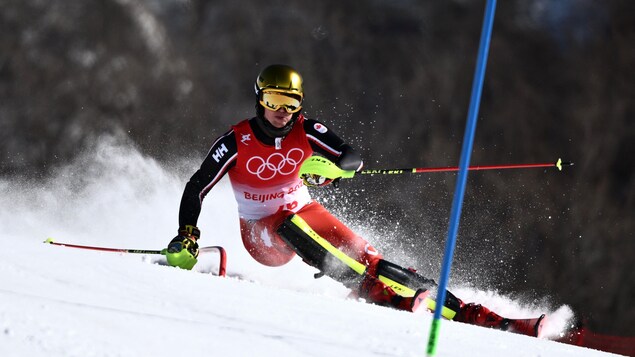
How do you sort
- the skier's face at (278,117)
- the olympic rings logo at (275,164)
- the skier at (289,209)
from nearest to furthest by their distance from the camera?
the skier at (289,209), the skier's face at (278,117), the olympic rings logo at (275,164)

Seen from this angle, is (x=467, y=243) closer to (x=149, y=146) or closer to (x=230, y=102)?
(x=230, y=102)

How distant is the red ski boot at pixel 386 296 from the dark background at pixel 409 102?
2434 mm

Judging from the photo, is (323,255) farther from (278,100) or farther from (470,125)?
(470,125)

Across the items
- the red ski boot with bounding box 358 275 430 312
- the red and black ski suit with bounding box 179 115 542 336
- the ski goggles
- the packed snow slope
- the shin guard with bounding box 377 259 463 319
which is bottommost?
the packed snow slope

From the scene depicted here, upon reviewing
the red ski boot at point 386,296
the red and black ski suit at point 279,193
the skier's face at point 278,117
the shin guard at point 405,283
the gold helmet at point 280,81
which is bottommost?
the red ski boot at point 386,296

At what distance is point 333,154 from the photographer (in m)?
3.52

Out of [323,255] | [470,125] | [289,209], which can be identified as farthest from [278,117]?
[470,125]

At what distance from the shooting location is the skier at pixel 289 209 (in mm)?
3230

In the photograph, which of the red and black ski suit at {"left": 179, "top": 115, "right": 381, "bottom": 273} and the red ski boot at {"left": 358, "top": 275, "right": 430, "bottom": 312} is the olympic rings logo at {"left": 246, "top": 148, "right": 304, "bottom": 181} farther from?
the red ski boot at {"left": 358, "top": 275, "right": 430, "bottom": 312}

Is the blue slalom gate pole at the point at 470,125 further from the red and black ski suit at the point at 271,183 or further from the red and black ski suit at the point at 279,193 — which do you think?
the red and black ski suit at the point at 271,183

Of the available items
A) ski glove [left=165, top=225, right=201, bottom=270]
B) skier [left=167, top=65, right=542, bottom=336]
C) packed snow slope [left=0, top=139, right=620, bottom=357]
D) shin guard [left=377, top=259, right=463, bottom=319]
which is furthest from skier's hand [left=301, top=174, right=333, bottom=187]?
packed snow slope [left=0, top=139, right=620, bottom=357]

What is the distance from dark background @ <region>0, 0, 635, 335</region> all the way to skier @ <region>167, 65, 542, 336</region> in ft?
6.70

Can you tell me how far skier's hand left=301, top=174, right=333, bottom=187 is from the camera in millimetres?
3532

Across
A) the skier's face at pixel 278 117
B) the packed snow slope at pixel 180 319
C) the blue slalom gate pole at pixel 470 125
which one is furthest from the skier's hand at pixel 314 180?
the blue slalom gate pole at pixel 470 125
